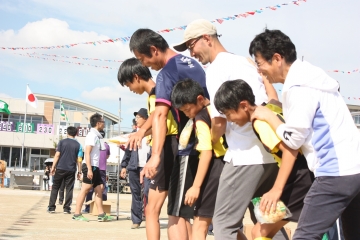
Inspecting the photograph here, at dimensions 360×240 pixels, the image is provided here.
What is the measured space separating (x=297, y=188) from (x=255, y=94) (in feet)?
2.80

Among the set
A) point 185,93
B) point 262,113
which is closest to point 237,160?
point 262,113

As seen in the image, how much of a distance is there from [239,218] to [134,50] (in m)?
1.85

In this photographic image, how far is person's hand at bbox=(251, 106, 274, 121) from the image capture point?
3.64 meters

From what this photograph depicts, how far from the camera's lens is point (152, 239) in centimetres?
496

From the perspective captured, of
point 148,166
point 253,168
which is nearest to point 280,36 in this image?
point 253,168

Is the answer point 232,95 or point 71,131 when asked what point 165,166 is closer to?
point 232,95

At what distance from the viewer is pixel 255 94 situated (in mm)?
4215

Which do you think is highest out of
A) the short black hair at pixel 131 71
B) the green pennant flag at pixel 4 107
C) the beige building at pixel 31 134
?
the green pennant flag at pixel 4 107

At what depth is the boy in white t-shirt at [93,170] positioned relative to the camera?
34.8 ft

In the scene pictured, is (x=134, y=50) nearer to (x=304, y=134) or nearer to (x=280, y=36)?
(x=280, y=36)

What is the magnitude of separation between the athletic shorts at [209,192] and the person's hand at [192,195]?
0.63 ft

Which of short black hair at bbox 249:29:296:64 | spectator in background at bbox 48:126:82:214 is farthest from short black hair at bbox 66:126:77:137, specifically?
short black hair at bbox 249:29:296:64

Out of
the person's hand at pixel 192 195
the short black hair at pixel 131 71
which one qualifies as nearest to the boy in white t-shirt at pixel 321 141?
the person's hand at pixel 192 195

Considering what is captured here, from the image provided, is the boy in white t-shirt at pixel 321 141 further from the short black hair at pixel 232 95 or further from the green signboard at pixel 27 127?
the green signboard at pixel 27 127
